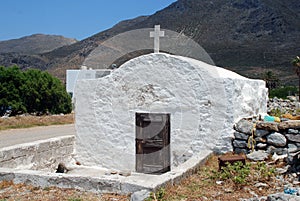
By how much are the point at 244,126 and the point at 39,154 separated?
14.9ft

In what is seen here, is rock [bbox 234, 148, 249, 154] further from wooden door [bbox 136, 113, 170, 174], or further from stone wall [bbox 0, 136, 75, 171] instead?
stone wall [bbox 0, 136, 75, 171]

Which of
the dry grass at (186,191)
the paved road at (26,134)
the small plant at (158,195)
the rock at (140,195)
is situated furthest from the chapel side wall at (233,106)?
the paved road at (26,134)

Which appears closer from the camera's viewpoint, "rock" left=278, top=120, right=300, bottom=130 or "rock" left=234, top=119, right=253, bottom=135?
"rock" left=278, top=120, right=300, bottom=130

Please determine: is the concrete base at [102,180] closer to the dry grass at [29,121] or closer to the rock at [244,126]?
the rock at [244,126]

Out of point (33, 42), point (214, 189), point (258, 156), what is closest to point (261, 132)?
point (258, 156)

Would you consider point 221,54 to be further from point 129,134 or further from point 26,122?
point 129,134

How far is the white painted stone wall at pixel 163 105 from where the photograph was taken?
754 cm

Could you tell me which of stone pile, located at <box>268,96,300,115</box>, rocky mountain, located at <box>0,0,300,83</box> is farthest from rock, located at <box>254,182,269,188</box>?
rocky mountain, located at <box>0,0,300,83</box>

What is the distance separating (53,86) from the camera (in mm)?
25641

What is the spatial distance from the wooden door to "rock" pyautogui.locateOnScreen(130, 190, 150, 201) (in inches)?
129

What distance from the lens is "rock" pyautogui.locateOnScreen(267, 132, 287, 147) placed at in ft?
23.0

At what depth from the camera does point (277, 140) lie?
7062 mm

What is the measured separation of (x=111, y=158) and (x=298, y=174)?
4.33m

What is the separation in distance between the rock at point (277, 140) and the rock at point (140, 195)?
11.3ft
